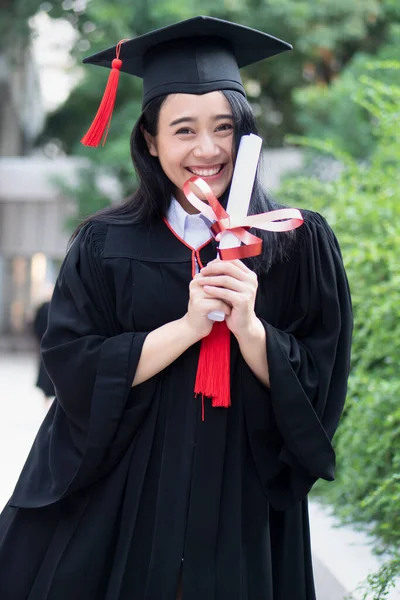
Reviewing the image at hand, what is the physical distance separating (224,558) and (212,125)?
1.01 meters

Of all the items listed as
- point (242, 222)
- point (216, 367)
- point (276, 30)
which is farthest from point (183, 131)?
point (276, 30)

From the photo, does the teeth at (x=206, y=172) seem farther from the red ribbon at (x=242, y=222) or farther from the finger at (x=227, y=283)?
the finger at (x=227, y=283)

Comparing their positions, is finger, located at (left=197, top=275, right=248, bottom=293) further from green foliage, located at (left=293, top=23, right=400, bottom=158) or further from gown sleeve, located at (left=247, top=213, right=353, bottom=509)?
green foliage, located at (left=293, top=23, right=400, bottom=158)

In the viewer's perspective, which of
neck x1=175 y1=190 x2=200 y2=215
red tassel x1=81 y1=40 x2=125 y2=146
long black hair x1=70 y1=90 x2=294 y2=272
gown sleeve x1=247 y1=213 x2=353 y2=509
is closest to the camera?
gown sleeve x1=247 y1=213 x2=353 y2=509

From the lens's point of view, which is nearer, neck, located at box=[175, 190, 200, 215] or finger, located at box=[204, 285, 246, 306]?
finger, located at box=[204, 285, 246, 306]

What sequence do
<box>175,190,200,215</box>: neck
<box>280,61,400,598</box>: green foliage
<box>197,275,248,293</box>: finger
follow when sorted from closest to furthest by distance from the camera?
<box>197,275,248,293</box>: finger
<box>175,190,200,215</box>: neck
<box>280,61,400,598</box>: green foliage

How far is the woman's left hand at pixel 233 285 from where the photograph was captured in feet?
5.37

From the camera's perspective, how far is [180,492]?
1766mm

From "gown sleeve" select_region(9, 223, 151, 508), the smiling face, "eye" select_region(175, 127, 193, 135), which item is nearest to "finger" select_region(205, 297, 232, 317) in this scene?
"gown sleeve" select_region(9, 223, 151, 508)

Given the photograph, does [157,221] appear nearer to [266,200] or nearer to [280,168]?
[266,200]

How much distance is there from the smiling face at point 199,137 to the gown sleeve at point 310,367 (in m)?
0.26

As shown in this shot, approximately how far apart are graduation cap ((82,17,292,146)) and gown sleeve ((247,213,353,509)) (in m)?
0.43

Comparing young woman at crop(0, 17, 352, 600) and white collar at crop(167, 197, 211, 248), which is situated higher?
white collar at crop(167, 197, 211, 248)

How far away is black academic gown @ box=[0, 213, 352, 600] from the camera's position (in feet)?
5.74
